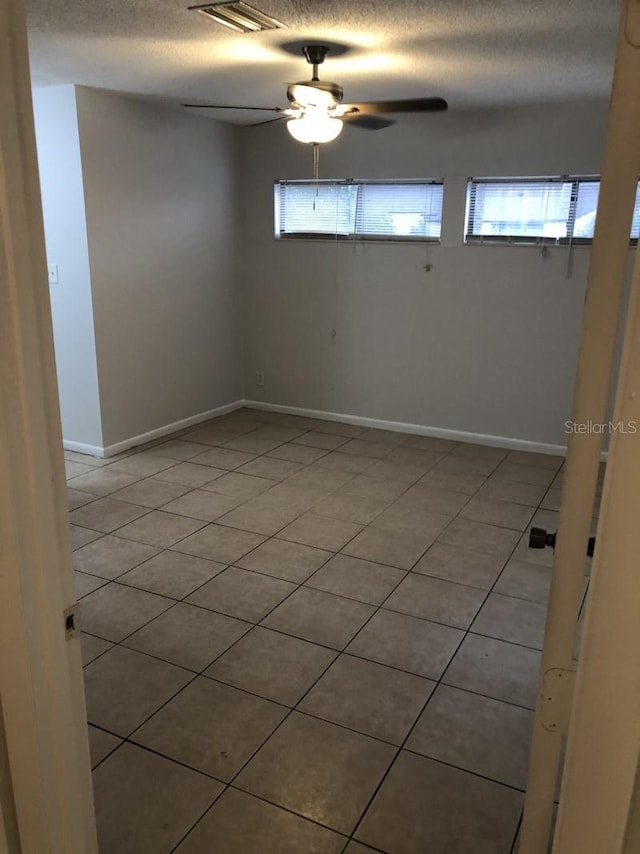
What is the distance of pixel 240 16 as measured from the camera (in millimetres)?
2465

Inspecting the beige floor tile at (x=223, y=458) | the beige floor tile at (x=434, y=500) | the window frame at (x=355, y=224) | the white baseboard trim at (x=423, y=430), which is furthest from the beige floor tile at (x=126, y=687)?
the window frame at (x=355, y=224)

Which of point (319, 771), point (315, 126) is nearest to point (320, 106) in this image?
point (315, 126)

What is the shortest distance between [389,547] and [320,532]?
37 cm

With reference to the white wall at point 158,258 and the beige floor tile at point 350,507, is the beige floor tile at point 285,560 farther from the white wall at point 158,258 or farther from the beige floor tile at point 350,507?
the white wall at point 158,258

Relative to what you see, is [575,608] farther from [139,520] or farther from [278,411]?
[278,411]

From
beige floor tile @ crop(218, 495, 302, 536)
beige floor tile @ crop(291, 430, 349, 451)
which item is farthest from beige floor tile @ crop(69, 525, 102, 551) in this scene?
beige floor tile @ crop(291, 430, 349, 451)

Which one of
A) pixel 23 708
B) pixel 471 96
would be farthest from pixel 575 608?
pixel 471 96

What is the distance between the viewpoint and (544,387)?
4602 millimetres

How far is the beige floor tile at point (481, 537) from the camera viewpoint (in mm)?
3305

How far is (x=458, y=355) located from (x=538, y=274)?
768mm

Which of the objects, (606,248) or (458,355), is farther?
(458,355)

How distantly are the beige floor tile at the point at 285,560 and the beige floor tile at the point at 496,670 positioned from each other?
0.81m

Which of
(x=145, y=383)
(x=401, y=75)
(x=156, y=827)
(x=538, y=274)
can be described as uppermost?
(x=401, y=75)

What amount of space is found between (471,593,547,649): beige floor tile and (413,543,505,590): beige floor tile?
5.4 inches
